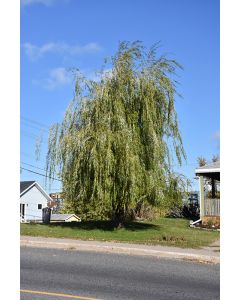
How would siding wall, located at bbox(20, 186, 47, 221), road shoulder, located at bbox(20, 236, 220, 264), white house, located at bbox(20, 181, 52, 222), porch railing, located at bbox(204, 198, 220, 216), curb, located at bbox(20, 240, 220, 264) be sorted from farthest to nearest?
siding wall, located at bbox(20, 186, 47, 221) < white house, located at bbox(20, 181, 52, 222) < porch railing, located at bbox(204, 198, 220, 216) < road shoulder, located at bbox(20, 236, 220, 264) < curb, located at bbox(20, 240, 220, 264)

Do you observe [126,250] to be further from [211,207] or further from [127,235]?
[211,207]

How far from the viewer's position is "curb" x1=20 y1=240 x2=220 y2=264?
37.8 feet

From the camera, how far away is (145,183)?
1638cm

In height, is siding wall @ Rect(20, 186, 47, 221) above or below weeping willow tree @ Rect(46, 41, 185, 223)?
below

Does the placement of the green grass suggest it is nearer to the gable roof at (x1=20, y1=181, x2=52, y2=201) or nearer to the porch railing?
the porch railing

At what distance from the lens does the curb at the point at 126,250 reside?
11525 mm

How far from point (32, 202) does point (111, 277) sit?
48.2 metres

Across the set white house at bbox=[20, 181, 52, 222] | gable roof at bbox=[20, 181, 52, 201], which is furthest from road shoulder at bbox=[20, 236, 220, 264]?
white house at bbox=[20, 181, 52, 222]

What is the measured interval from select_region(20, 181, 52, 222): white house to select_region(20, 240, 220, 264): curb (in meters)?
40.4

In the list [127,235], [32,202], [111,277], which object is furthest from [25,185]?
[111,277]

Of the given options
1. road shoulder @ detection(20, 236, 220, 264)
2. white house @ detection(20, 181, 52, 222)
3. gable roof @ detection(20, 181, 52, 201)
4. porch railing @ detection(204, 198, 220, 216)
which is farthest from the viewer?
white house @ detection(20, 181, 52, 222)

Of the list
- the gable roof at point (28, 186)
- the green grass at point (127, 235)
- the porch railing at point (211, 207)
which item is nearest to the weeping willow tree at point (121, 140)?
the green grass at point (127, 235)
